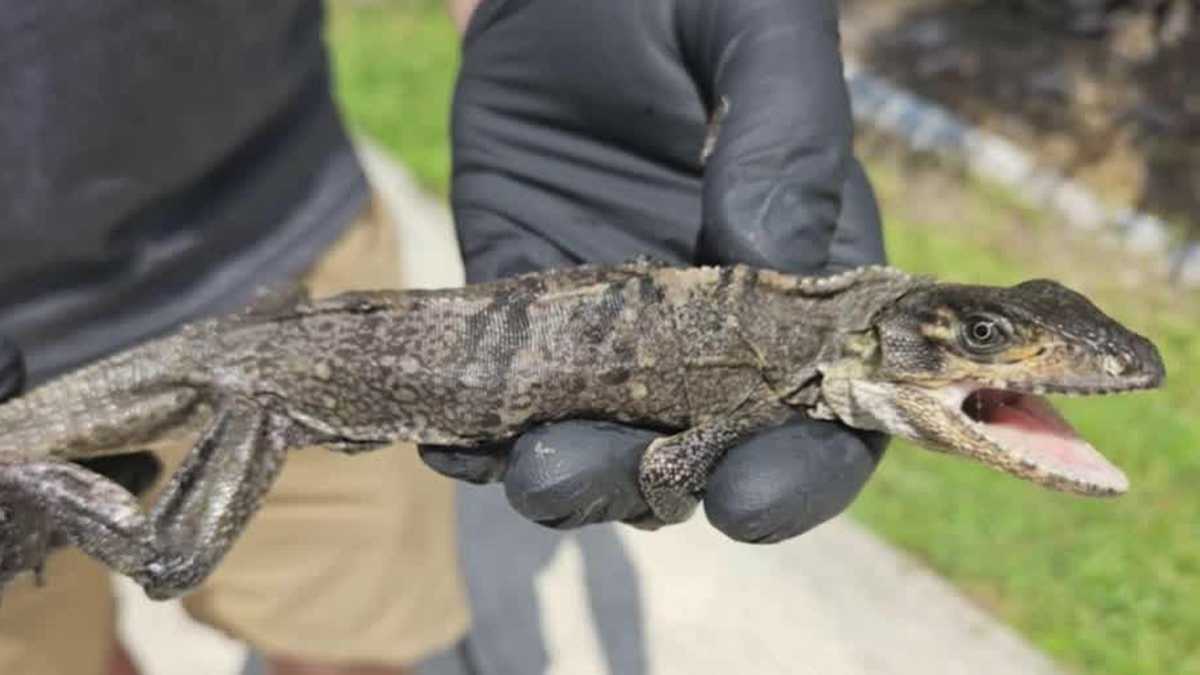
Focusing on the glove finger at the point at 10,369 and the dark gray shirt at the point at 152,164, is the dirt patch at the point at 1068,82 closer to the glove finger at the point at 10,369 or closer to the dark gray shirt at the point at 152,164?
the dark gray shirt at the point at 152,164

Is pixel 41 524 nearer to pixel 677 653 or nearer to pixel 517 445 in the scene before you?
pixel 517 445

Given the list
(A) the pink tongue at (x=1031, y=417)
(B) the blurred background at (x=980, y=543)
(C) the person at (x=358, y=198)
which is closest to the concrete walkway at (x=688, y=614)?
(B) the blurred background at (x=980, y=543)

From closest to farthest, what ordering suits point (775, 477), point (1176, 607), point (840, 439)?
point (775, 477), point (840, 439), point (1176, 607)

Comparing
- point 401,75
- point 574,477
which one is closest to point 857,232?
point 574,477

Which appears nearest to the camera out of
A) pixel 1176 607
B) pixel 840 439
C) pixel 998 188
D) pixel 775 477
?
pixel 775 477

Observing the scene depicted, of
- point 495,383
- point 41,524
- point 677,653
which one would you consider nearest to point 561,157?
point 495,383

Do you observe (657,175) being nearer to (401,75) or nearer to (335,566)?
(335,566)

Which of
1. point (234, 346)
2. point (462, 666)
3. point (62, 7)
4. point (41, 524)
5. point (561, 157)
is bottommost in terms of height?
point (462, 666)

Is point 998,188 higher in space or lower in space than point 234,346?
lower
